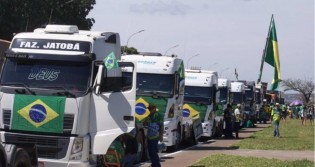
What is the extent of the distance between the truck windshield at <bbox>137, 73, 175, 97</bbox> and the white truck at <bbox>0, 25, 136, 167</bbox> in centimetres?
655

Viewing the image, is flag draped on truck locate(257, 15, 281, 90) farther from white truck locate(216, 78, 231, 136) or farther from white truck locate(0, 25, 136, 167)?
white truck locate(0, 25, 136, 167)

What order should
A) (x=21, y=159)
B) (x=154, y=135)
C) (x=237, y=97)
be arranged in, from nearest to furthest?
(x=21, y=159) → (x=154, y=135) → (x=237, y=97)

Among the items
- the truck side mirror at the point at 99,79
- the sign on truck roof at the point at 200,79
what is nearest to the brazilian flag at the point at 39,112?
the truck side mirror at the point at 99,79

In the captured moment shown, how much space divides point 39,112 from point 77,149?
983mm

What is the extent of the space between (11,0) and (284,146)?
26.8 meters

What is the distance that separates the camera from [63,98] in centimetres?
1123

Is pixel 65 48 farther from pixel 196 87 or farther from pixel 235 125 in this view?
pixel 235 125

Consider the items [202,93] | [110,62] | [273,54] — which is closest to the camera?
[110,62]

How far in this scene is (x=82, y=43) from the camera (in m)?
12.0

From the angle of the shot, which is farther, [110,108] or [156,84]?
[156,84]

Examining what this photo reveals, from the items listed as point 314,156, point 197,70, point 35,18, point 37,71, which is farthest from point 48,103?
point 35,18

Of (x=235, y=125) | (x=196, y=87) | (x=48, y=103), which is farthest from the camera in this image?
(x=235, y=125)

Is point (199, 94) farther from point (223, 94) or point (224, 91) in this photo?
point (224, 91)

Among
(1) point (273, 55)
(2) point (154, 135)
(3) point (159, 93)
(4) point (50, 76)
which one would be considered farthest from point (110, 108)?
(1) point (273, 55)
